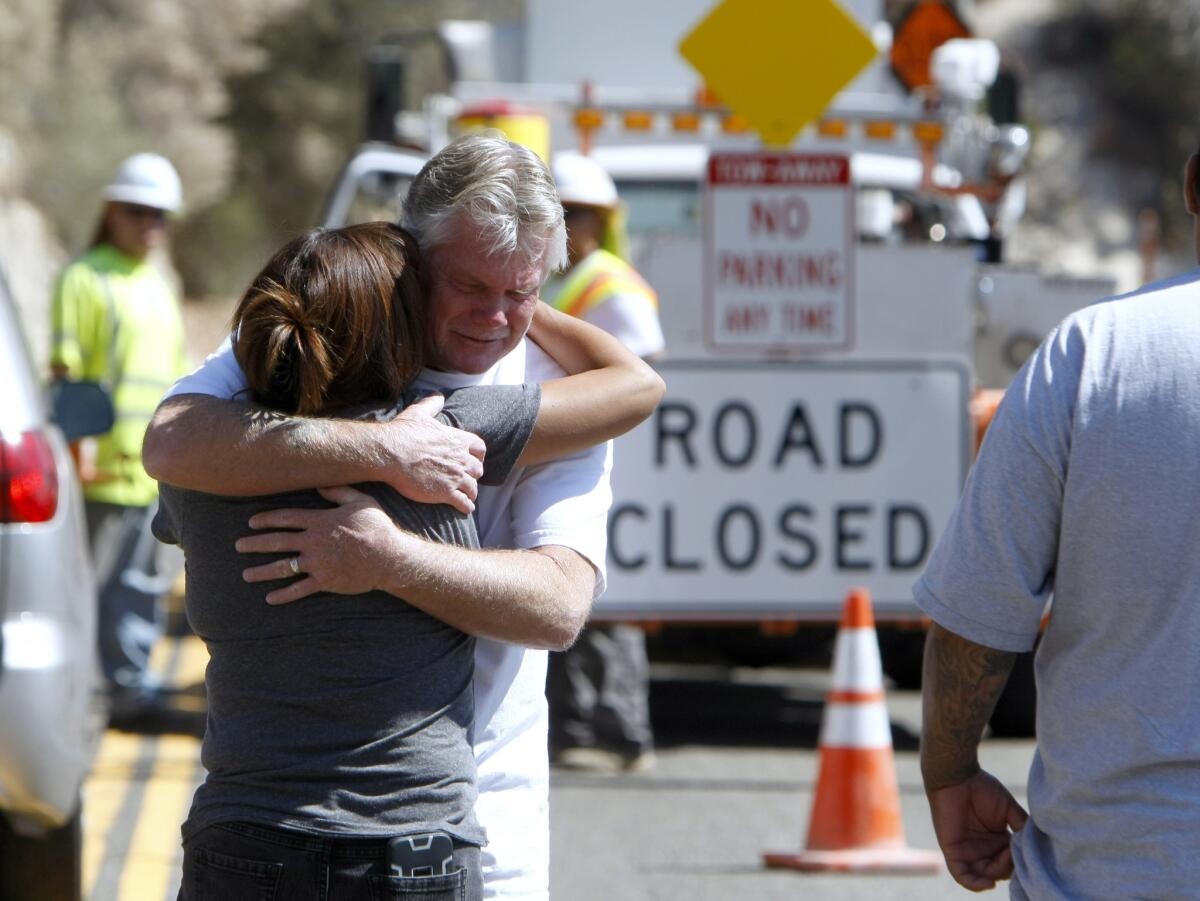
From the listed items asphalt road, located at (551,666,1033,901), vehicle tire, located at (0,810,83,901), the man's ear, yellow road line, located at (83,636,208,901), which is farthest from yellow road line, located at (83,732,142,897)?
the man's ear

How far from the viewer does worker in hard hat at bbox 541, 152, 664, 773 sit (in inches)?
300

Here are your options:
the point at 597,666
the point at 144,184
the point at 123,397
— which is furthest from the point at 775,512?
the point at 144,184

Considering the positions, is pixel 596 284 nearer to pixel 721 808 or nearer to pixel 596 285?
pixel 596 285

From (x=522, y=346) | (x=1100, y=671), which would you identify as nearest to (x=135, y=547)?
(x=522, y=346)

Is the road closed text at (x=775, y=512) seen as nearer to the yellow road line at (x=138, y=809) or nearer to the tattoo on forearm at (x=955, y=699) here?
the yellow road line at (x=138, y=809)

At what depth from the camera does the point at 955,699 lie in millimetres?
2902

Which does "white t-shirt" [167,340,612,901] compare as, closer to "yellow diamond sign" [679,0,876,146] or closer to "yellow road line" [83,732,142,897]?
"yellow road line" [83,732,142,897]

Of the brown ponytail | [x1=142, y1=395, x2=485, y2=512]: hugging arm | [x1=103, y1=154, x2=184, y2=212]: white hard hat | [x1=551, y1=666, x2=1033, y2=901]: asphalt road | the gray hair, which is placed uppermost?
[x1=103, y1=154, x2=184, y2=212]: white hard hat

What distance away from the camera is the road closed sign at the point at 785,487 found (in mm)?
8047

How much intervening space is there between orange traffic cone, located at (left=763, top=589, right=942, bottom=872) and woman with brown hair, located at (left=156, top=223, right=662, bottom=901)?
3.90 metres

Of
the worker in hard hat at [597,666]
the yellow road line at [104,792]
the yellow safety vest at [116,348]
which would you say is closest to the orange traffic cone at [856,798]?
the worker in hard hat at [597,666]

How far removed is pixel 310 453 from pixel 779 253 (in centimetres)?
562

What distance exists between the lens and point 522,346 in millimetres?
3029

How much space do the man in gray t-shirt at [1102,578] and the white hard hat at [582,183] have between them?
4.94m
